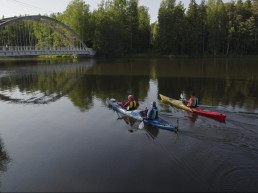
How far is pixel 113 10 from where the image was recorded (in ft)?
320

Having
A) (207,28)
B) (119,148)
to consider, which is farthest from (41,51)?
(119,148)

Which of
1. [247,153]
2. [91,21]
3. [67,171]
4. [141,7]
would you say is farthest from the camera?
[141,7]

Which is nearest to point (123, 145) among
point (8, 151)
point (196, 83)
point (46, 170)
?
point (46, 170)

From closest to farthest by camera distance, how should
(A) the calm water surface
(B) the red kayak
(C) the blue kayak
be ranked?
(A) the calm water surface, (C) the blue kayak, (B) the red kayak

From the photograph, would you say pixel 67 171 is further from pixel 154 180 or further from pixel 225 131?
pixel 225 131

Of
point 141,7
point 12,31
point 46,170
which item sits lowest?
point 46,170

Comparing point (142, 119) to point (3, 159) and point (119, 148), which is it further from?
point (3, 159)

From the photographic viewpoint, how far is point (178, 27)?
9638cm

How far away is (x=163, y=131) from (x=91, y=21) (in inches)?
3312

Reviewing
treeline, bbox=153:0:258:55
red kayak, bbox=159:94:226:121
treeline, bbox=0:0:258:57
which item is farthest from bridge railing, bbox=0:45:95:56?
red kayak, bbox=159:94:226:121

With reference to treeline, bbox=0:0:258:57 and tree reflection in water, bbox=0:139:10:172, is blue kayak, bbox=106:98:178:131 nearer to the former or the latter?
tree reflection in water, bbox=0:139:10:172

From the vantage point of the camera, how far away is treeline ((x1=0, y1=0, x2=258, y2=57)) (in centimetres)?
9394

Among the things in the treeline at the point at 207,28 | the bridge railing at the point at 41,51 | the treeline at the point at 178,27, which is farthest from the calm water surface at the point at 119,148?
the treeline at the point at 207,28

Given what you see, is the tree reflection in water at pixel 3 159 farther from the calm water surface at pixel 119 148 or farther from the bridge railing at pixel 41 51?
the bridge railing at pixel 41 51
